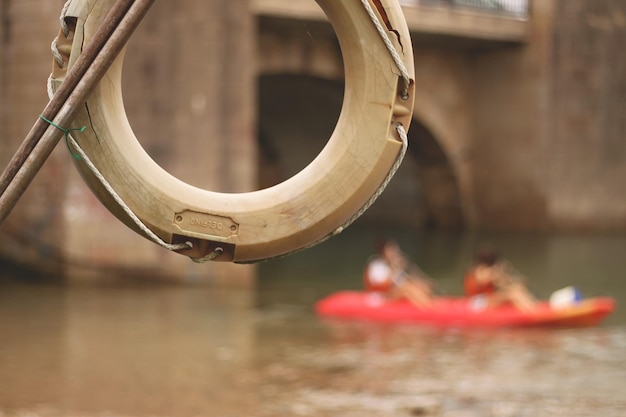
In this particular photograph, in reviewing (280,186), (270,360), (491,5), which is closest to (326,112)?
(491,5)

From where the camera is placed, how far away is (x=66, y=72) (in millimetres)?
3289

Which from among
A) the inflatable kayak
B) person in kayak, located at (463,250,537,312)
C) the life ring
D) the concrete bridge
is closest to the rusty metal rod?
the life ring

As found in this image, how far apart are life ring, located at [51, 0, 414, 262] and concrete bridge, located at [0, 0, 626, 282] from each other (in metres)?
10.3

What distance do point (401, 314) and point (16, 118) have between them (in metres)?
5.72

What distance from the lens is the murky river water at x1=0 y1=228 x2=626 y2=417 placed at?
7.50 metres

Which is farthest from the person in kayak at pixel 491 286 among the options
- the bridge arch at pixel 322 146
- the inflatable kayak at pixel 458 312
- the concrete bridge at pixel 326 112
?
the bridge arch at pixel 322 146

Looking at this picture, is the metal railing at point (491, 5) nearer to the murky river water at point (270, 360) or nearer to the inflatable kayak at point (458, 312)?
the murky river water at point (270, 360)

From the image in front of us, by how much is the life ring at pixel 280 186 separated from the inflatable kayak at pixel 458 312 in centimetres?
856

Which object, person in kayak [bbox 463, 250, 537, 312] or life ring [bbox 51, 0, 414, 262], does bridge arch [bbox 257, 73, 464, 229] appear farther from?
life ring [bbox 51, 0, 414, 262]

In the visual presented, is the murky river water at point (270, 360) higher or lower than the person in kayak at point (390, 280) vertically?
lower

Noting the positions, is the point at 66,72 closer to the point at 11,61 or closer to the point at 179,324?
the point at 179,324

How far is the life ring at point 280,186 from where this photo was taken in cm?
325

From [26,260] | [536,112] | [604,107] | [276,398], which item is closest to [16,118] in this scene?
[26,260]

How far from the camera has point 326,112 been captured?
22797 mm
